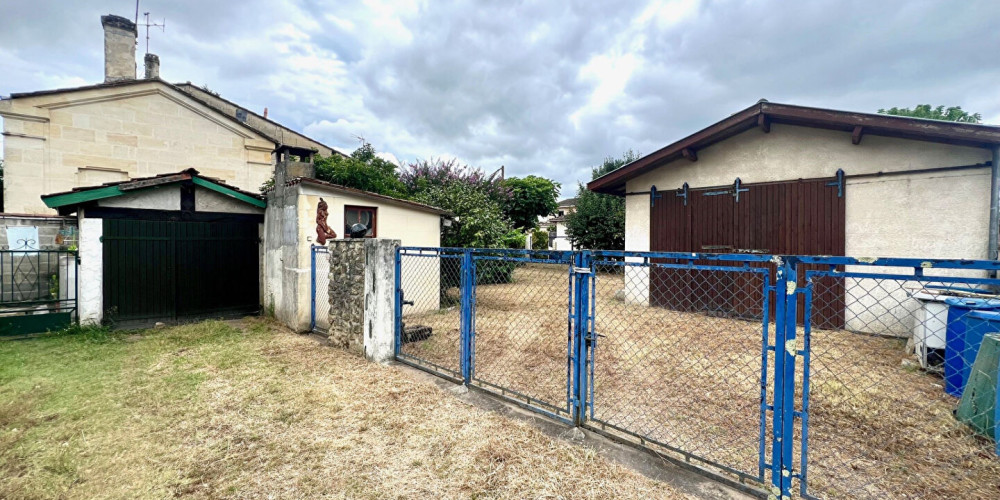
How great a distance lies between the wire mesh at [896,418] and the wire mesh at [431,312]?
10.9 ft

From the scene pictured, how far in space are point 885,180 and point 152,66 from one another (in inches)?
783

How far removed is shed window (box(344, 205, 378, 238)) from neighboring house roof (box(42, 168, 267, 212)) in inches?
78.3

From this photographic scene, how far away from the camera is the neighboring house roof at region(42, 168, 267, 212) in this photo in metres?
6.20

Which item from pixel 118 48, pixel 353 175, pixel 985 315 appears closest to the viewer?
pixel 985 315

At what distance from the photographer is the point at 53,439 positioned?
10.3 ft

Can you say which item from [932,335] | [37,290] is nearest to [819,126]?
[932,335]

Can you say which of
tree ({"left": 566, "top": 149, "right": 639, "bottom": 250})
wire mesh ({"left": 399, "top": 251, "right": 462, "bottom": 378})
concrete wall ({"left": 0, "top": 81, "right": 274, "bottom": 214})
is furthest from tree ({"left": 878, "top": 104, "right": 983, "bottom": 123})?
concrete wall ({"left": 0, "top": 81, "right": 274, "bottom": 214})

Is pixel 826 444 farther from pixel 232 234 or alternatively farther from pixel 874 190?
pixel 232 234

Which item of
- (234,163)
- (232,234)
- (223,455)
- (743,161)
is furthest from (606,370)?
(234,163)

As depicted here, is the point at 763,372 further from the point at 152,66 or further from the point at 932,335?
the point at 152,66

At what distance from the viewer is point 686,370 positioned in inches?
187

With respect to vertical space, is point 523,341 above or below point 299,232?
below

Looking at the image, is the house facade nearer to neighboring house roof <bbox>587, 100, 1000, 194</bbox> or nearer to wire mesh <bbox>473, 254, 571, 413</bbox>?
wire mesh <bbox>473, 254, 571, 413</bbox>

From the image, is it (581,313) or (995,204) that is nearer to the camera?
(581,313)
